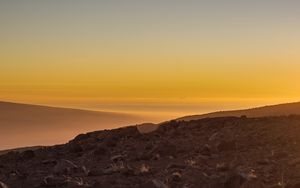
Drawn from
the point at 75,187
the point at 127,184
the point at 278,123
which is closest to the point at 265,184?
the point at 127,184

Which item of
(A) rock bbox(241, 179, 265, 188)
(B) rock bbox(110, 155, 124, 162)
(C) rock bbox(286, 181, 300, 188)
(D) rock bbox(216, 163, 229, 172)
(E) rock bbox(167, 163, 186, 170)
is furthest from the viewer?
(B) rock bbox(110, 155, 124, 162)

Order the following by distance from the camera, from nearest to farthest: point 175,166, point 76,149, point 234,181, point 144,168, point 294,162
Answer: point 234,181 → point 294,162 → point 144,168 → point 175,166 → point 76,149

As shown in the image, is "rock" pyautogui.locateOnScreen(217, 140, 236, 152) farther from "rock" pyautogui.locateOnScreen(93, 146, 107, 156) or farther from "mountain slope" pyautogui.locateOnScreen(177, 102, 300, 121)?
"mountain slope" pyautogui.locateOnScreen(177, 102, 300, 121)

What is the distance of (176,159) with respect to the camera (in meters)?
12.9

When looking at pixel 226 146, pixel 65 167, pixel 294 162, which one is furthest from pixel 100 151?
pixel 294 162

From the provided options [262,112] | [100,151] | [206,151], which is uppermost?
[262,112]

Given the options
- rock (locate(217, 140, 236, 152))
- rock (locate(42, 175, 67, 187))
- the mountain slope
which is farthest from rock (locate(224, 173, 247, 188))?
the mountain slope

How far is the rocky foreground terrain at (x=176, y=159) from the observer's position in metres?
9.98

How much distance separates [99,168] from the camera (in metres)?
12.5

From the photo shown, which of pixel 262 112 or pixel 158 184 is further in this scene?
pixel 262 112

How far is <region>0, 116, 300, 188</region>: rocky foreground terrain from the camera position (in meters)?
9.98

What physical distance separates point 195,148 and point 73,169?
340 centimetres

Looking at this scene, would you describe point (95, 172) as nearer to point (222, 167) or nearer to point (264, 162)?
point (222, 167)

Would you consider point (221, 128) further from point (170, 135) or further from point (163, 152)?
point (163, 152)
